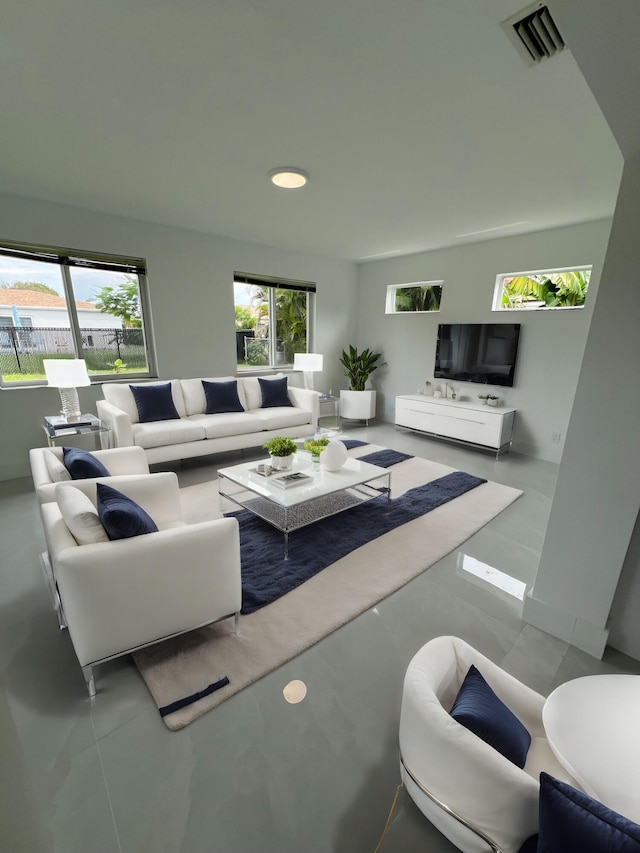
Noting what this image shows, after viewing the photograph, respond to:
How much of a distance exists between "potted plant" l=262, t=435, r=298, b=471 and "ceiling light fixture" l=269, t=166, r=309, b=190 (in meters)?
1.94

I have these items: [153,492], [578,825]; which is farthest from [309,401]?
[578,825]

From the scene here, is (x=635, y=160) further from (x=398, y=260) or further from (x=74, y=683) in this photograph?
(x=398, y=260)

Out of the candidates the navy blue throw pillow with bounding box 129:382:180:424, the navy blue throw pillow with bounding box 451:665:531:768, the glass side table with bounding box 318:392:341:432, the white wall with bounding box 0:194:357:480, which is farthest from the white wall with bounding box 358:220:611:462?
the navy blue throw pillow with bounding box 451:665:531:768

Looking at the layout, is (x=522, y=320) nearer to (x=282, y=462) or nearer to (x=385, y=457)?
(x=385, y=457)

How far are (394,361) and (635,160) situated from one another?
4.56 meters

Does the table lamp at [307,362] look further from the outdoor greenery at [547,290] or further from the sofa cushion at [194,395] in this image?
the outdoor greenery at [547,290]

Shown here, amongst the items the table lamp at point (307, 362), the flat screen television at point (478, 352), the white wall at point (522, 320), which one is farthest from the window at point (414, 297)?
the table lamp at point (307, 362)

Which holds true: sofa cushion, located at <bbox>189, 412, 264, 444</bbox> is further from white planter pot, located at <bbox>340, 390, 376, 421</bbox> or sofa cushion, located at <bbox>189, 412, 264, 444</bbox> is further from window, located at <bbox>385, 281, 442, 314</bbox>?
window, located at <bbox>385, 281, 442, 314</bbox>

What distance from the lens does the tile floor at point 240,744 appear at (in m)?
1.08

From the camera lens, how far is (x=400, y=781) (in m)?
1.22

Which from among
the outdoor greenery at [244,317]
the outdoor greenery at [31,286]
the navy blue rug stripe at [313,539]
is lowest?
the navy blue rug stripe at [313,539]

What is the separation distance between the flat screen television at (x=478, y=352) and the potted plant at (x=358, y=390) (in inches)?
43.4

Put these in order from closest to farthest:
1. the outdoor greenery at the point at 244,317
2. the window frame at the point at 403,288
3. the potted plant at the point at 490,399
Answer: the potted plant at the point at 490,399 → the outdoor greenery at the point at 244,317 → the window frame at the point at 403,288

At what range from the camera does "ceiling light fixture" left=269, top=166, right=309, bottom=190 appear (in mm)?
2596
